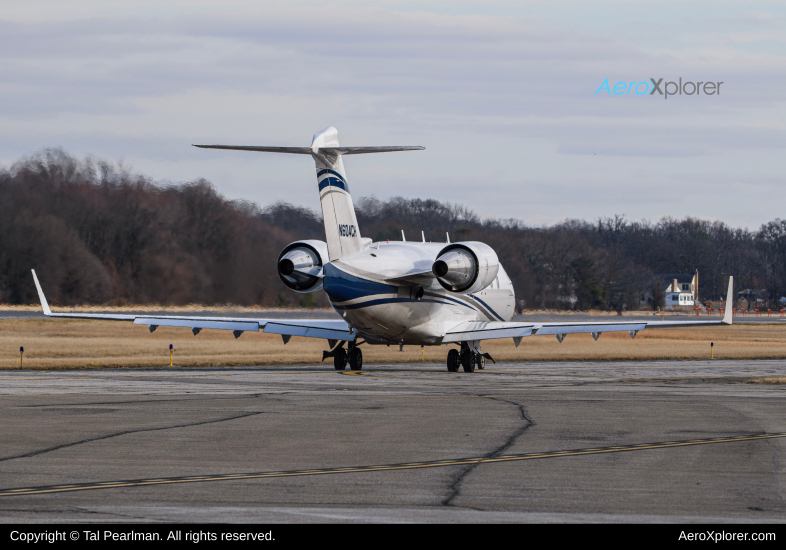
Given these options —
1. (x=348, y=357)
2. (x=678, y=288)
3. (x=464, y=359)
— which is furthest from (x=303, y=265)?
(x=678, y=288)

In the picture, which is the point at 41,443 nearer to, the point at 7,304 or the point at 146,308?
the point at 146,308

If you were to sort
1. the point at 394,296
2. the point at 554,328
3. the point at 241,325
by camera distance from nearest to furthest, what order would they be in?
the point at 394,296, the point at 554,328, the point at 241,325

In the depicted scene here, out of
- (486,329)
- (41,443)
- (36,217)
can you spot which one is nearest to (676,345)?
(486,329)

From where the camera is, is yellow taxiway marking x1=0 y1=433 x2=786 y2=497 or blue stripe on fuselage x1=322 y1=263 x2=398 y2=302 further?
blue stripe on fuselage x1=322 y1=263 x2=398 y2=302

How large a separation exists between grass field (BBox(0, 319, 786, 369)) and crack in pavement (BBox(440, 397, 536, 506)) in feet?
69.5

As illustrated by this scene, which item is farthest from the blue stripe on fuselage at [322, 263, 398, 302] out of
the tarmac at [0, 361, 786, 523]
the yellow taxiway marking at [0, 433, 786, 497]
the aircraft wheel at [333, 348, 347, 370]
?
the yellow taxiway marking at [0, 433, 786, 497]

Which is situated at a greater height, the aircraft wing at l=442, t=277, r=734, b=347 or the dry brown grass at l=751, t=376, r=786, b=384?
the aircraft wing at l=442, t=277, r=734, b=347

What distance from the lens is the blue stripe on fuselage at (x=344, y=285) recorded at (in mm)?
32250

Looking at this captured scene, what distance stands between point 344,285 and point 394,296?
6.83 ft

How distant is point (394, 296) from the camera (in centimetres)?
3359

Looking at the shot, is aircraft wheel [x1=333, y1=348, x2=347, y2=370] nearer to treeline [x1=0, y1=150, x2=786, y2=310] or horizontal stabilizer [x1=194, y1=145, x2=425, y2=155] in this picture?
horizontal stabilizer [x1=194, y1=145, x2=425, y2=155]

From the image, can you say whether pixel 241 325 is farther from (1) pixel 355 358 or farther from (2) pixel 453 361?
(2) pixel 453 361

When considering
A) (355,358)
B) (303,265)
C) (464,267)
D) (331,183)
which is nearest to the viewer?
(331,183)

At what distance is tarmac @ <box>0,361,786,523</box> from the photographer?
10.0 metres
